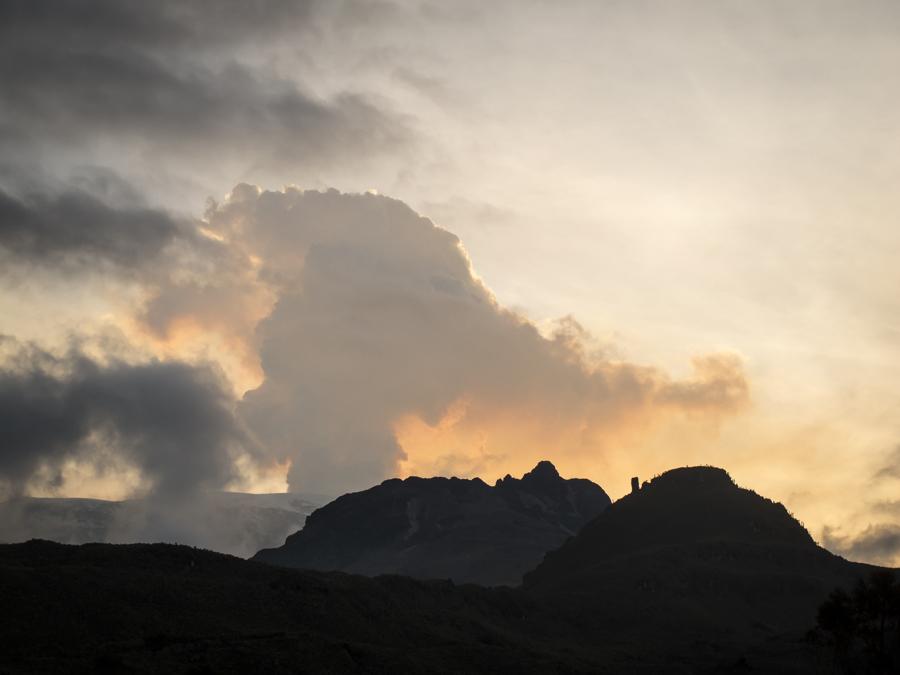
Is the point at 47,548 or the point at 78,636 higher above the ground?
the point at 47,548

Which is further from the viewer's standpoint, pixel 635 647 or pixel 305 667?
pixel 635 647

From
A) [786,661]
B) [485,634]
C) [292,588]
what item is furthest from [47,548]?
[786,661]

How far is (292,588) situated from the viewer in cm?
16262

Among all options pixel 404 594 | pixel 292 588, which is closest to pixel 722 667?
pixel 404 594

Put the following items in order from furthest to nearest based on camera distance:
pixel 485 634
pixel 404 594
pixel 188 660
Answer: pixel 404 594 → pixel 485 634 → pixel 188 660

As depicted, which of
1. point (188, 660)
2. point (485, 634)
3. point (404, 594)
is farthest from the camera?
point (404, 594)

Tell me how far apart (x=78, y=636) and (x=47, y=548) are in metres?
49.9

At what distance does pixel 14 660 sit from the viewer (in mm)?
Result: 107125

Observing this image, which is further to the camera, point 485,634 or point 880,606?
point 485,634

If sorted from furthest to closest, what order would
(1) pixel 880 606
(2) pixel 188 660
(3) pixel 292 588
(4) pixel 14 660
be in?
(3) pixel 292 588
(1) pixel 880 606
(2) pixel 188 660
(4) pixel 14 660

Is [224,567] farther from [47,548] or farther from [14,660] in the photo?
[14,660]

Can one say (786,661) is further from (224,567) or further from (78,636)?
(78,636)

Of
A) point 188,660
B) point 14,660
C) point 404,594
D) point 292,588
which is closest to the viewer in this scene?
point 14,660

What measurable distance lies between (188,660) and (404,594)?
248ft
